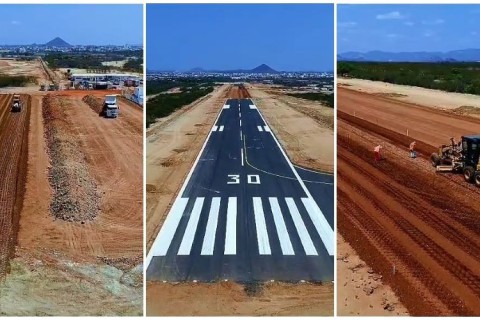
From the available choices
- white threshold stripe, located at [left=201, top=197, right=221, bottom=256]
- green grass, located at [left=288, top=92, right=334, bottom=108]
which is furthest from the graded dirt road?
green grass, located at [left=288, top=92, right=334, bottom=108]

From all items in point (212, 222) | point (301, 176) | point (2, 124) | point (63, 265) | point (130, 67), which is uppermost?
point (130, 67)

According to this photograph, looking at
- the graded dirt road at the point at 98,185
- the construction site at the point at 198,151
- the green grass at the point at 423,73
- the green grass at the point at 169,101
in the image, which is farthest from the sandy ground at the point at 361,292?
the green grass at the point at 169,101

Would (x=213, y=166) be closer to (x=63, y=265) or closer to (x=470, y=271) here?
(x=63, y=265)

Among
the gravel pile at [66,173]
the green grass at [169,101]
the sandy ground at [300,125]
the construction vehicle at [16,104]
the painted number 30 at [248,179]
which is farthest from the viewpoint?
the construction vehicle at [16,104]

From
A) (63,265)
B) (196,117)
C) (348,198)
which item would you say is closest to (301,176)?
(348,198)

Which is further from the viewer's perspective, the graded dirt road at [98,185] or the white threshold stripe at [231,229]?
the graded dirt road at [98,185]

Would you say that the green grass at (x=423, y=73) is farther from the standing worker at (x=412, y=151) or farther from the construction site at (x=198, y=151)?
the standing worker at (x=412, y=151)
